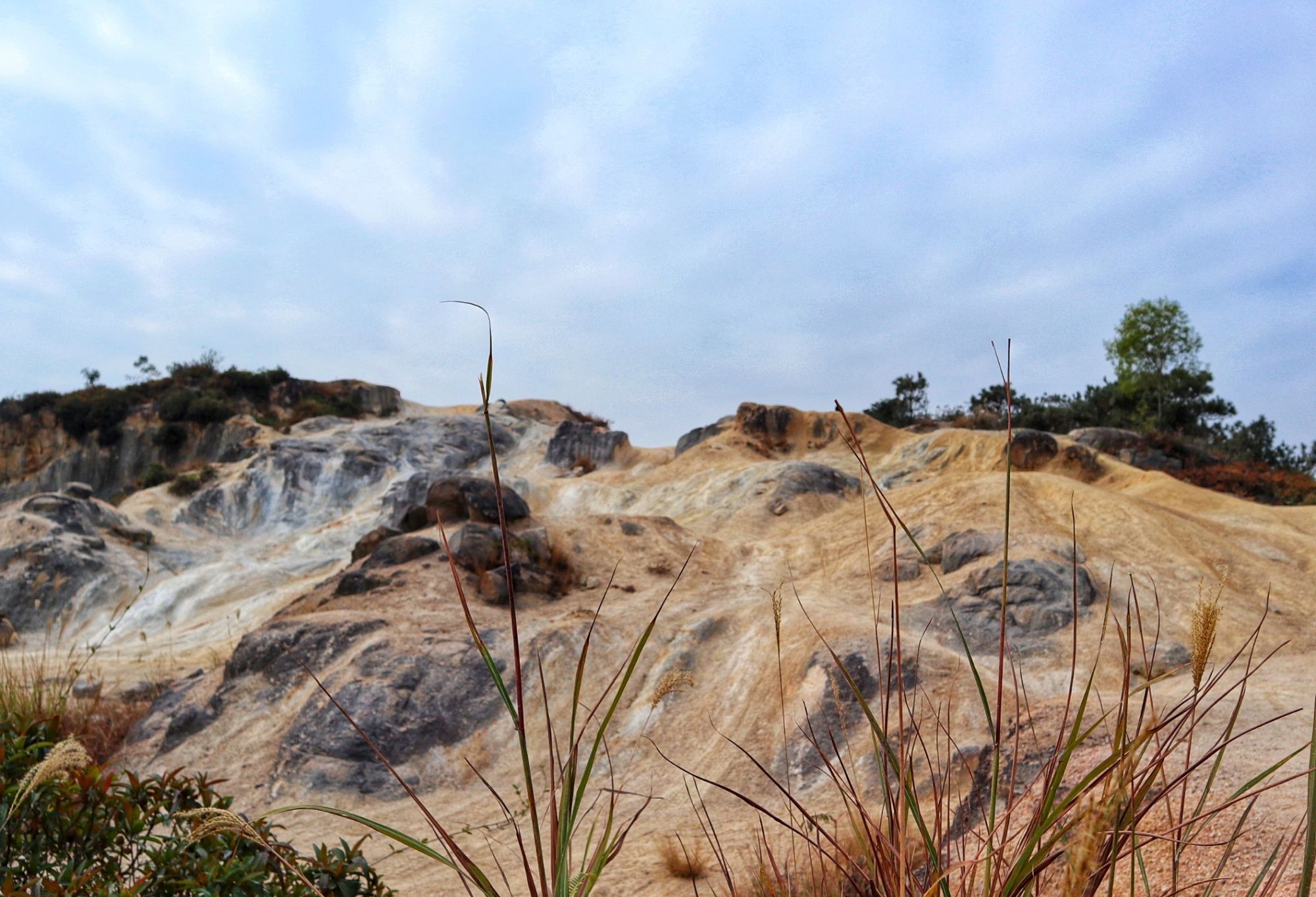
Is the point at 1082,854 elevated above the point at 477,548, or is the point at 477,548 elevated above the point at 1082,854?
the point at 1082,854

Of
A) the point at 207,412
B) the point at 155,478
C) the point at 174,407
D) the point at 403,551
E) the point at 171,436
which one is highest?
the point at 174,407

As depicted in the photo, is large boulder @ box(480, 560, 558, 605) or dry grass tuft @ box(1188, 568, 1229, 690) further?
large boulder @ box(480, 560, 558, 605)

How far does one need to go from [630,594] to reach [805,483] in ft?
26.2

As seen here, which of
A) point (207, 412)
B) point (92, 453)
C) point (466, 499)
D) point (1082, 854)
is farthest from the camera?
point (92, 453)

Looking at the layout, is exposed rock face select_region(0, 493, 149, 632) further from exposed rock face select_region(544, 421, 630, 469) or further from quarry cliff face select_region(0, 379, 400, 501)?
quarry cliff face select_region(0, 379, 400, 501)

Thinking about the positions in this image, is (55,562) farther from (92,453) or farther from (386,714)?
(92,453)

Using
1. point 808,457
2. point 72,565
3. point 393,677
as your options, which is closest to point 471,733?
point 393,677

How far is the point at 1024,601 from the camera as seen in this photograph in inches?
383

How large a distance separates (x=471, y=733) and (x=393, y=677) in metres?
1.06

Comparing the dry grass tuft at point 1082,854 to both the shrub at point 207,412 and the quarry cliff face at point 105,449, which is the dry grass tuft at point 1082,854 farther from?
the shrub at point 207,412

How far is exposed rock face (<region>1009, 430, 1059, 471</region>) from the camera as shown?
1962 cm

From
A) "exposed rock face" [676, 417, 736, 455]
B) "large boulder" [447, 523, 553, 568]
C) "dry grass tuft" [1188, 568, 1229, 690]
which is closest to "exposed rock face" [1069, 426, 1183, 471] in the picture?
"exposed rock face" [676, 417, 736, 455]

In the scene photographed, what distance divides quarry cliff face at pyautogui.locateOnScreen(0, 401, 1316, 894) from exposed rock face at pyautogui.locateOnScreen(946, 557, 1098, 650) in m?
0.04

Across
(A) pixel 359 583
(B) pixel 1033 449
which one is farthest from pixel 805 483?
(A) pixel 359 583
